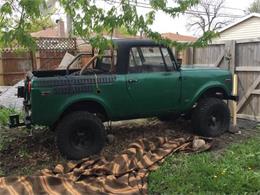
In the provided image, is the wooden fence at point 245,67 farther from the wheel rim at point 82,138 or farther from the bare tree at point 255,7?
the bare tree at point 255,7

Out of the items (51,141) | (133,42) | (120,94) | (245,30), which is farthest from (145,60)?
(245,30)

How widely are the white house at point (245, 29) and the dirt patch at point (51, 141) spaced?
55.7ft

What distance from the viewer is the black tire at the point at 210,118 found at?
8094mm

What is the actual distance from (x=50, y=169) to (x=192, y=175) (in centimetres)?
210

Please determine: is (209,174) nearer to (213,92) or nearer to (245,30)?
(213,92)

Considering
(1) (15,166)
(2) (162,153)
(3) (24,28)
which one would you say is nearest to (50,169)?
(1) (15,166)

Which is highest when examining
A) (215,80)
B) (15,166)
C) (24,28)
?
(24,28)

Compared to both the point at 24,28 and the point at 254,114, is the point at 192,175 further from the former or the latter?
the point at 254,114

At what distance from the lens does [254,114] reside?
9742 millimetres

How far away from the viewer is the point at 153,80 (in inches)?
295

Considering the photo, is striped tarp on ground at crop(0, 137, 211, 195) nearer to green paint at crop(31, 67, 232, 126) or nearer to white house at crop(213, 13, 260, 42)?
green paint at crop(31, 67, 232, 126)

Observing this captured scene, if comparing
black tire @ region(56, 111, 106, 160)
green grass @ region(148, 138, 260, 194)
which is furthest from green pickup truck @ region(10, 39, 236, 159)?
green grass @ region(148, 138, 260, 194)

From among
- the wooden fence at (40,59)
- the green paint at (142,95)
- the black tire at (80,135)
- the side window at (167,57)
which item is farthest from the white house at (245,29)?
the black tire at (80,135)

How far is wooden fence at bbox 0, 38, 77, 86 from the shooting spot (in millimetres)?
16562
